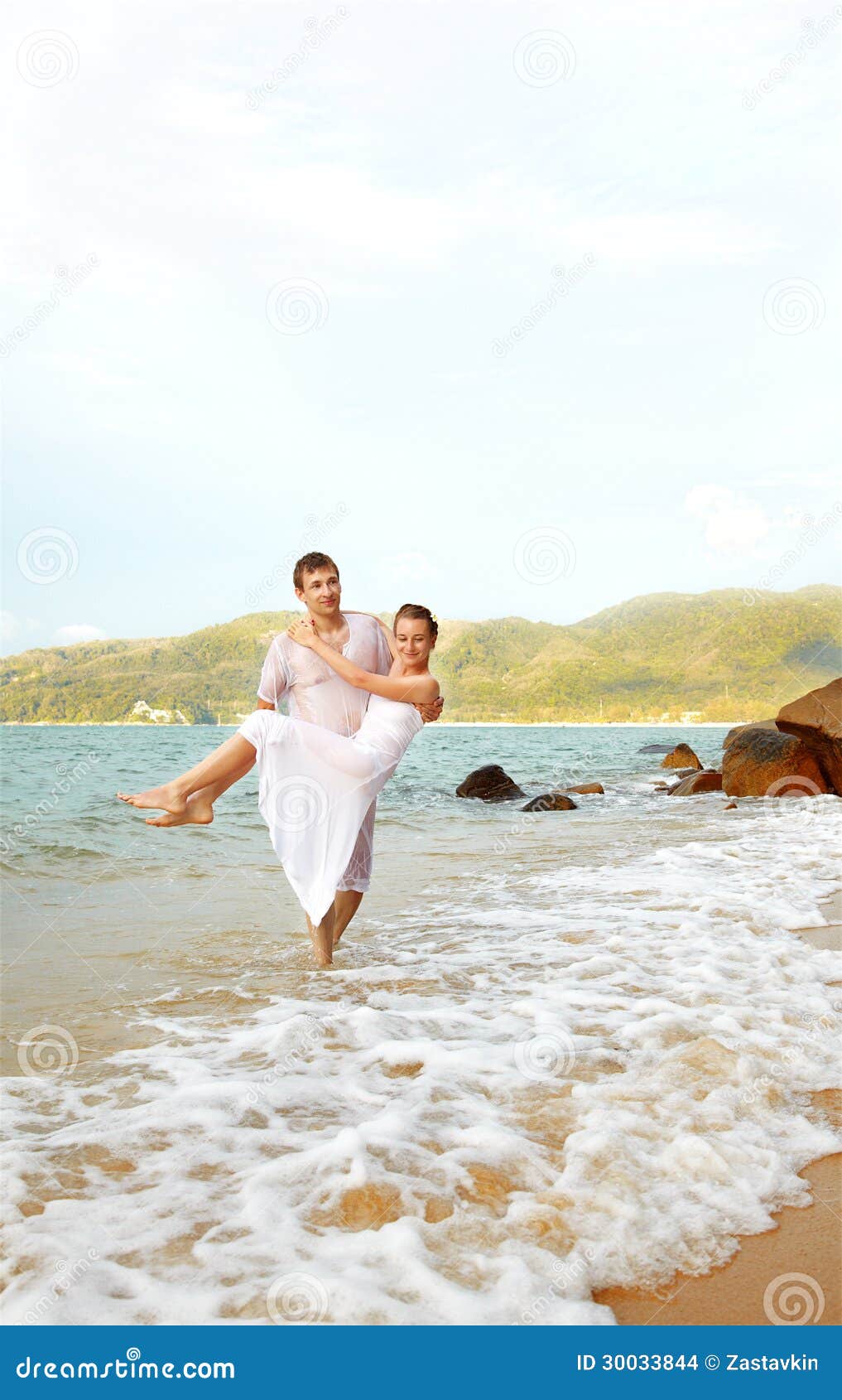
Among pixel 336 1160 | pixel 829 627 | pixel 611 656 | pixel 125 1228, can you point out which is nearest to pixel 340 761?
pixel 336 1160

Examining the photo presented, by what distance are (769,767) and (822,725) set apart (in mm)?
1873

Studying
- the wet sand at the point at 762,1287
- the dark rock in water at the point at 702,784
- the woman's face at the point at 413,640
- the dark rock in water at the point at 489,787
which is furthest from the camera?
the dark rock in water at the point at 489,787

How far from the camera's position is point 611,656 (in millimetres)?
146750

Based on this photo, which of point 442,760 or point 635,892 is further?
point 442,760

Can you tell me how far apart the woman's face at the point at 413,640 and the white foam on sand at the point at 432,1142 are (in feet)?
6.84

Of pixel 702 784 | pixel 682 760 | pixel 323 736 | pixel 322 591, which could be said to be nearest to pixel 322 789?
pixel 323 736

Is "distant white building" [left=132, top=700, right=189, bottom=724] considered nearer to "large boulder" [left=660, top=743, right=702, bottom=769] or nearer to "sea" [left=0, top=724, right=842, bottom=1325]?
"large boulder" [left=660, top=743, right=702, bottom=769]

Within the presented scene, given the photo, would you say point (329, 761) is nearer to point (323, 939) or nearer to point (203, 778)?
point (203, 778)

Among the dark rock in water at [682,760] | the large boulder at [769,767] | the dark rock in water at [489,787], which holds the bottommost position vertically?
the dark rock in water at [682,760]

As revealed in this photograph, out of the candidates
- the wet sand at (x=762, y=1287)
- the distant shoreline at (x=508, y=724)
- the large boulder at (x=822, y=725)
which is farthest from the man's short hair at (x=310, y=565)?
the distant shoreline at (x=508, y=724)

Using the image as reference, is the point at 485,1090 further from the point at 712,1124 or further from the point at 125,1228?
the point at 125,1228

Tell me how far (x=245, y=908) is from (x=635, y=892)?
370 cm

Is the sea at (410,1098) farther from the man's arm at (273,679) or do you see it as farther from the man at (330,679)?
the man's arm at (273,679)

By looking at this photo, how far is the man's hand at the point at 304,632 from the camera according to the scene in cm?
630
